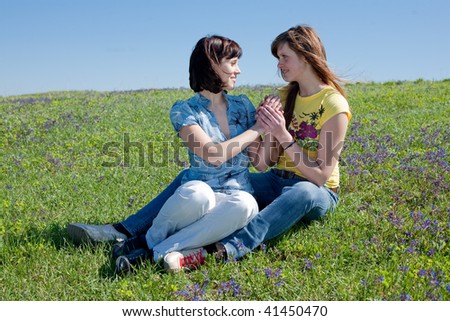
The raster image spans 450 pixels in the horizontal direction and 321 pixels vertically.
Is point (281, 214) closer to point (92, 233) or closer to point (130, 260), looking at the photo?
point (130, 260)

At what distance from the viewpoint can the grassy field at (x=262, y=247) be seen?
411 cm

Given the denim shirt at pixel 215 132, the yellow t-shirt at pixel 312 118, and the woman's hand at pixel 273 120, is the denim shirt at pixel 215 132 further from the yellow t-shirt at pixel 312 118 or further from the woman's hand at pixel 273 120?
the yellow t-shirt at pixel 312 118

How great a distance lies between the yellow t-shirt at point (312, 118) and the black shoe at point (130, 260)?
182 cm

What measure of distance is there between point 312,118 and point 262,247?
5.03ft

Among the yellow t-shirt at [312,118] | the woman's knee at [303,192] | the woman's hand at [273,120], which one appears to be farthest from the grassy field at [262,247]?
the woman's hand at [273,120]

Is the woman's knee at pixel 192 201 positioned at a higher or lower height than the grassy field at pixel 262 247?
higher

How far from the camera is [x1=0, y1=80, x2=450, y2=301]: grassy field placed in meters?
4.11

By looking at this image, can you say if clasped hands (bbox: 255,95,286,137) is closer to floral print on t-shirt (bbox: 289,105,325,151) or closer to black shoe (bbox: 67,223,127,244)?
floral print on t-shirt (bbox: 289,105,325,151)

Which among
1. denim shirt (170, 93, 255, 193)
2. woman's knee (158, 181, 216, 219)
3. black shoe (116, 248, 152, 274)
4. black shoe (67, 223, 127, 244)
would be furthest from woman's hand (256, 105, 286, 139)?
black shoe (67, 223, 127, 244)

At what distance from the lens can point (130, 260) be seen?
450 cm

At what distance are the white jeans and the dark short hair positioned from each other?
3.38 feet

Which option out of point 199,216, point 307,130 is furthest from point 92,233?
point 307,130
